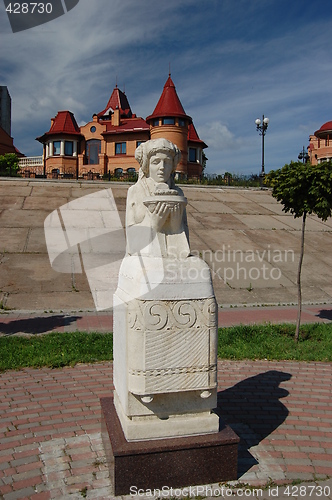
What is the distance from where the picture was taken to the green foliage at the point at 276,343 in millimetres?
7113

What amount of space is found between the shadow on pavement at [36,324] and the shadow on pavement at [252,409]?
4.21 m

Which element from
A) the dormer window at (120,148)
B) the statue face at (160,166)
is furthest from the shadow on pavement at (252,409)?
the dormer window at (120,148)

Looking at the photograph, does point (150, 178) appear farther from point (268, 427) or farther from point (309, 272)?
point (309, 272)

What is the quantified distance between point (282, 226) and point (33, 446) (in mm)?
15762

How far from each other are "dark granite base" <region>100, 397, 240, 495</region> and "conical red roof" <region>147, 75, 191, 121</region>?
35803mm

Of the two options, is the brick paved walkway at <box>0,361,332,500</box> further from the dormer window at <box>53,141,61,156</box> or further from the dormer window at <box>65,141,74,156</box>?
the dormer window at <box>53,141,61,156</box>

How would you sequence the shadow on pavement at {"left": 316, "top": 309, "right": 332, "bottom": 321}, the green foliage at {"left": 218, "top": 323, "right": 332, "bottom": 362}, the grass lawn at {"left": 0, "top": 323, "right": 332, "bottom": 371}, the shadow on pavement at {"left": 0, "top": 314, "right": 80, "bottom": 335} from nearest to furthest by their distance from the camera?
1. the grass lawn at {"left": 0, "top": 323, "right": 332, "bottom": 371}
2. the green foliage at {"left": 218, "top": 323, "right": 332, "bottom": 362}
3. the shadow on pavement at {"left": 0, "top": 314, "right": 80, "bottom": 335}
4. the shadow on pavement at {"left": 316, "top": 309, "right": 332, "bottom": 321}

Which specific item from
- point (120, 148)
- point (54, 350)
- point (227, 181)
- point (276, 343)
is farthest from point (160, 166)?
point (120, 148)

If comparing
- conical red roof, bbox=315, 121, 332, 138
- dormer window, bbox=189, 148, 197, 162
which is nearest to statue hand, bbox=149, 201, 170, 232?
dormer window, bbox=189, 148, 197, 162

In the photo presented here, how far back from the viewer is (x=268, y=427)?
4598 millimetres

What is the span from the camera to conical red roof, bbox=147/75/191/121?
37125mm

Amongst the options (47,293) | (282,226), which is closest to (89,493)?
(47,293)

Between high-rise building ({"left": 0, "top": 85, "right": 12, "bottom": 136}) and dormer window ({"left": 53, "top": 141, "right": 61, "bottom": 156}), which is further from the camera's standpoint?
high-rise building ({"left": 0, "top": 85, "right": 12, "bottom": 136})

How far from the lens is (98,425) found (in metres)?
4.56
